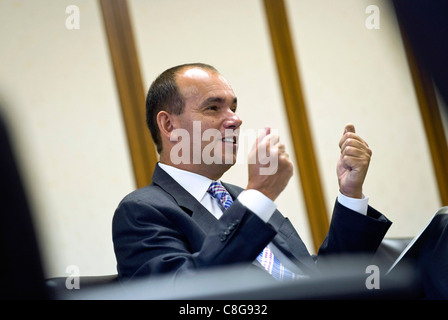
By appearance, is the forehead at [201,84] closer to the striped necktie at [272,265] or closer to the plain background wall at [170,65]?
the striped necktie at [272,265]

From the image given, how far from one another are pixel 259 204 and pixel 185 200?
38 cm

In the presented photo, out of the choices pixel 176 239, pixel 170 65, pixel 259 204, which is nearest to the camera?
pixel 259 204

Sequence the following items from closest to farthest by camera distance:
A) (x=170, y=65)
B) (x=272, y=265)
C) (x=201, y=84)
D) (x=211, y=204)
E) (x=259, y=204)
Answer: (x=259, y=204)
(x=272, y=265)
(x=211, y=204)
(x=201, y=84)
(x=170, y=65)

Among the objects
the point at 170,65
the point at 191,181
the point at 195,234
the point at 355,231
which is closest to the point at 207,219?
the point at 195,234

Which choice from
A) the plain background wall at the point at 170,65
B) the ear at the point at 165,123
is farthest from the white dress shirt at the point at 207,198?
the plain background wall at the point at 170,65

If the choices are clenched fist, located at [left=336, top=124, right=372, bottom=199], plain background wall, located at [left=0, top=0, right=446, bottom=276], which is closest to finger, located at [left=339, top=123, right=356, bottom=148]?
clenched fist, located at [left=336, top=124, right=372, bottom=199]

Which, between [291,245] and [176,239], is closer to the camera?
[176,239]

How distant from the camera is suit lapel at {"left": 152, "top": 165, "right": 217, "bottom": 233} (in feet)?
4.91

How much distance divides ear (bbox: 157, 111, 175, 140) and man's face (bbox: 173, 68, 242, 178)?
2 cm

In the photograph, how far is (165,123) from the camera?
1805mm

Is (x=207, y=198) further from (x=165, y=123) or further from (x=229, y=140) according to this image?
(x=165, y=123)

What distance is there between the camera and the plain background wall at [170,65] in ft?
8.94

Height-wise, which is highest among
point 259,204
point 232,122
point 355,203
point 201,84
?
point 201,84
